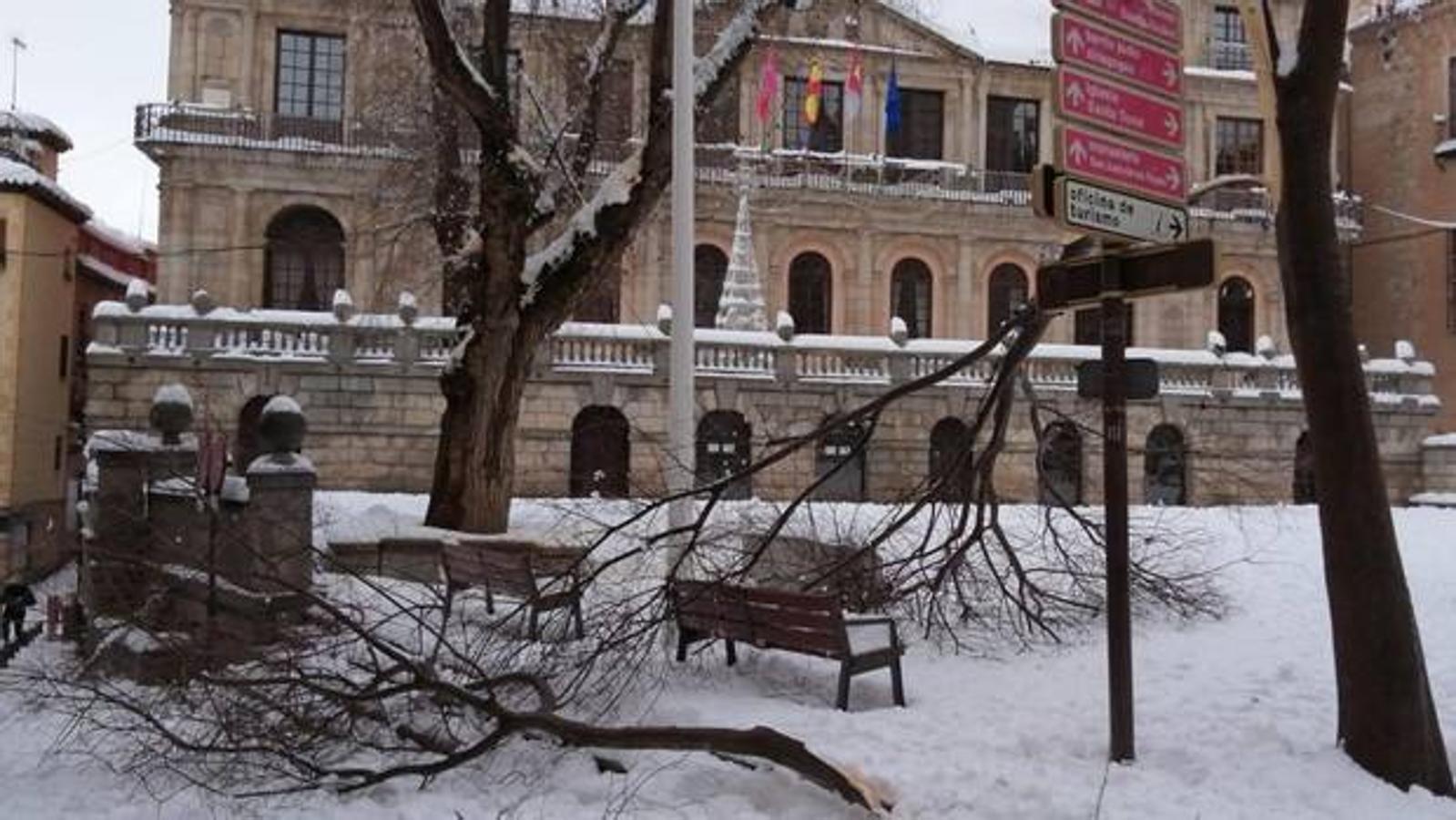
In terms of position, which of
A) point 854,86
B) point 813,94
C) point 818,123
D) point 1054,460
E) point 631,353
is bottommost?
point 1054,460

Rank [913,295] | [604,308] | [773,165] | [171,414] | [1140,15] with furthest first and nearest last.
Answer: [913,295] < [773,165] < [604,308] < [171,414] < [1140,15]

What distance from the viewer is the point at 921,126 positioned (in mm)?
41656

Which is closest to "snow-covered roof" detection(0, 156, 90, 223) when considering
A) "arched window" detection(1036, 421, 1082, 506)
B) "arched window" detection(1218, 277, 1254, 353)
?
"arched window" detection(1036, 421, 1082, 506)

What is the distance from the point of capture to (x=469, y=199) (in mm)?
20953

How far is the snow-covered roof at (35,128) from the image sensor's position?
120 feet

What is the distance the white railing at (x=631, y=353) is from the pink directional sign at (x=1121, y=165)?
62.5 feet

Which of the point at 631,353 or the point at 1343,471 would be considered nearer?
the point at 1343,471

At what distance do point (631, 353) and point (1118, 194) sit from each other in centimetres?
2160

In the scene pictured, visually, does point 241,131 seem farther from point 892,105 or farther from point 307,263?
point 892,105

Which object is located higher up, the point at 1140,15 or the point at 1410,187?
the point at 1410,187

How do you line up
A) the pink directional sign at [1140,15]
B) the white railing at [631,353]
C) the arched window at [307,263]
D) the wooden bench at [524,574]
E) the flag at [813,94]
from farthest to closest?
the arched window at [307,263], the flag at [813,94], the white railing at [631,353], the wooden bench at [524,574], the pink directional sign at [1140,15]

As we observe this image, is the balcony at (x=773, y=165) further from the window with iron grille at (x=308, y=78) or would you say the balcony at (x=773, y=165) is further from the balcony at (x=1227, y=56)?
the balcony at (x=1227, y=56)

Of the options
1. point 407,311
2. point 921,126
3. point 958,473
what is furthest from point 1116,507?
point 921,126

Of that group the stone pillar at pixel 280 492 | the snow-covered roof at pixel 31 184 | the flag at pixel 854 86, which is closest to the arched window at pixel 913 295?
the flag at pixel 854 86
